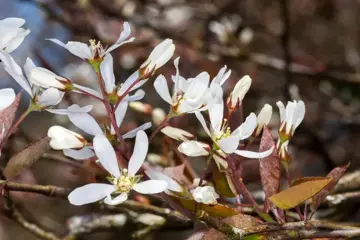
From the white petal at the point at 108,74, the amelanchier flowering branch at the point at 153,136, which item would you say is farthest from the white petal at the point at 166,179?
the white petal at the point at 108,74

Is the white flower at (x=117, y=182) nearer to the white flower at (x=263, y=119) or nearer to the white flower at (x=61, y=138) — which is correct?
the white flower at (x=61, y=138)

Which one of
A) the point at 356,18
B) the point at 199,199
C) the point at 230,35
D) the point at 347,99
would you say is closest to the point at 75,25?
the point at 230,35

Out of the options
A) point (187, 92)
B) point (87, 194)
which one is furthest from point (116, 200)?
point (187, 92)

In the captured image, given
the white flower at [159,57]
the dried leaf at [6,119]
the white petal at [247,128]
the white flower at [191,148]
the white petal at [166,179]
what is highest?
the white flower at [159,57]

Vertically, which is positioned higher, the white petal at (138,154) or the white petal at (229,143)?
the white petal at (229,143)

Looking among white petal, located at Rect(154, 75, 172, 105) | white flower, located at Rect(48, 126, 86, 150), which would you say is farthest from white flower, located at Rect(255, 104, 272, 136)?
white flower, located at Rect(48, 126, 86, 150)

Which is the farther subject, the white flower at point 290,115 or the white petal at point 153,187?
the white flower at point 290,115

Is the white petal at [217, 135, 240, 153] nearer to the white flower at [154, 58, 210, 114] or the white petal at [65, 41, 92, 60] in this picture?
the white flower at [154, 58, 210, 114]
